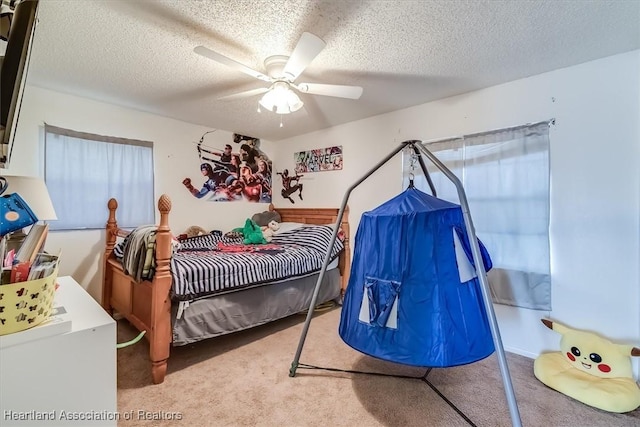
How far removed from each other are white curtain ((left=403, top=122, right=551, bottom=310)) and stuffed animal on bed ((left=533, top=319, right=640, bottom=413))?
0.31 m

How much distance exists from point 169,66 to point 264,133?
6.16 ft

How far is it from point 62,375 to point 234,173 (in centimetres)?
326

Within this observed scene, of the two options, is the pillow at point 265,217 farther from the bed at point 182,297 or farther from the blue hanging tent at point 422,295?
the blue hanging tent at point 422,295

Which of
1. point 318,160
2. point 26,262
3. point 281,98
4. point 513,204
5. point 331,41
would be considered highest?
point 331,41

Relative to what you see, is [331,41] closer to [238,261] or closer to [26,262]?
[238,261]

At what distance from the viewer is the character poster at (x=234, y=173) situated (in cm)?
362

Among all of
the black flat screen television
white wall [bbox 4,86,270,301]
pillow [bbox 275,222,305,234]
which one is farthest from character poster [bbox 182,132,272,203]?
the black flat screen television

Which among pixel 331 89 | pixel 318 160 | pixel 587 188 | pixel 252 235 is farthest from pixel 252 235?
pixel 587 188

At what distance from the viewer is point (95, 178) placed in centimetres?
280

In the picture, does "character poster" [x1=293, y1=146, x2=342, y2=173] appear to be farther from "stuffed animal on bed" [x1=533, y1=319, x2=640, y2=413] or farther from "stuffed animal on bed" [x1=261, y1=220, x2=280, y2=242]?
"stuffed animal on bed" [x1=533, y1=319, x2=640, y2=413]

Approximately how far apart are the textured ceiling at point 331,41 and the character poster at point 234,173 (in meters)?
1.11

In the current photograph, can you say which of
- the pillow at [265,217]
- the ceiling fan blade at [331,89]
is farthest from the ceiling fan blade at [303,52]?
the pillow at [265,217]

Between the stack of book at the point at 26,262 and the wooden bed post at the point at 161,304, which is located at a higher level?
the stack of book at the point at 26,262

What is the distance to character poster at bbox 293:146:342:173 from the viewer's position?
12.0 ft
